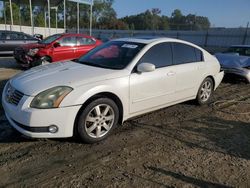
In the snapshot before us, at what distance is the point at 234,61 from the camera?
950 centimetres

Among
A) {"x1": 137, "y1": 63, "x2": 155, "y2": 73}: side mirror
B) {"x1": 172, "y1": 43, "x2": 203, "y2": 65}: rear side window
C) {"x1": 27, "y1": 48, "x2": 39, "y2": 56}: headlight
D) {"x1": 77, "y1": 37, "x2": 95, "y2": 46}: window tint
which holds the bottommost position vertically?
{"x1": 27, "y1": 48, "x2": 39, "y2": 56}: headlight

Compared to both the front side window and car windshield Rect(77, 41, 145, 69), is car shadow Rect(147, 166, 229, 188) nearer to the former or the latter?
car windshield Rect(77, 41, 145, 69)

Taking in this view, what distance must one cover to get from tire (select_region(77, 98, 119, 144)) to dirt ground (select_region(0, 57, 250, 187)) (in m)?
0.14

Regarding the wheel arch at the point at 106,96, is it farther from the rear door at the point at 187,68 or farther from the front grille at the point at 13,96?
the rear door at the point at 187,68

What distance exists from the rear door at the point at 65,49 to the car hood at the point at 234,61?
5.84 meters

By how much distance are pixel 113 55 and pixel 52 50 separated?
656 centimetres

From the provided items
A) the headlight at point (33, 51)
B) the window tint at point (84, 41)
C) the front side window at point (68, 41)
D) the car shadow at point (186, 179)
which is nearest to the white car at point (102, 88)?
the car shadow at point (186, 179)

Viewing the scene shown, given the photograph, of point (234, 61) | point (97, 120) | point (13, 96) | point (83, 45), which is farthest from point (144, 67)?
point (83, 45)

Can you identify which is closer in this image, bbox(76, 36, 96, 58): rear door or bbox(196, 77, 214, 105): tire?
bbox(196, 77, 214, 105): tire

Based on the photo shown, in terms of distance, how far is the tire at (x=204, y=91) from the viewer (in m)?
6.26

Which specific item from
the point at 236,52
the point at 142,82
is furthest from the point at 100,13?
the point at 142,82

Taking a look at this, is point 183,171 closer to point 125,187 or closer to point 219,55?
point 125,187

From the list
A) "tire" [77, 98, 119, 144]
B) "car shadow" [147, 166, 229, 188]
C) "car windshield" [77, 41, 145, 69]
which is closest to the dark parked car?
"car windshield" [77, 41, 145, 69]

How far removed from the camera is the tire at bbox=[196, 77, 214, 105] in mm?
6262
